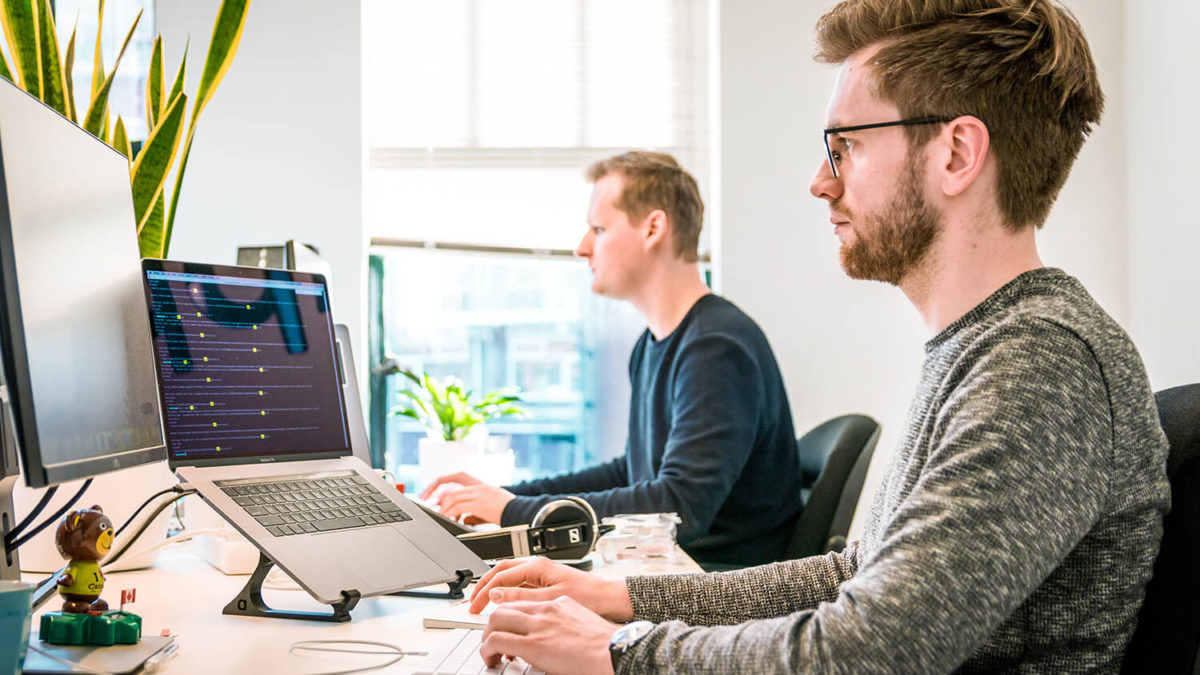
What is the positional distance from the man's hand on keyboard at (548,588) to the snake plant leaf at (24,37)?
3.29 feet

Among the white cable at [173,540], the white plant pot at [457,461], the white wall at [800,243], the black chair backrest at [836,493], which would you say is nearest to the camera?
the white cable at [173,540]

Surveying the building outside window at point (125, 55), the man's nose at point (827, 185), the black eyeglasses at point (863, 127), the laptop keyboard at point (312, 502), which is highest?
the building outside window at point (125, 55)

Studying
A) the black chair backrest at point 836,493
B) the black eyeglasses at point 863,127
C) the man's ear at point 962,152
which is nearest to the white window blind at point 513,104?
the black chair backrest at point 836,493

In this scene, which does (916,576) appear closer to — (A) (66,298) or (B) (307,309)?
(A) (66,298)

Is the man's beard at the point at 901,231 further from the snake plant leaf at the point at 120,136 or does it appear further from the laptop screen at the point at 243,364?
the snake plant leaf at the point at 120,136

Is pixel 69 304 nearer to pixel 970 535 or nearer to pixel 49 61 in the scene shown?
pixel 49 61

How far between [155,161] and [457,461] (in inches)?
63.9

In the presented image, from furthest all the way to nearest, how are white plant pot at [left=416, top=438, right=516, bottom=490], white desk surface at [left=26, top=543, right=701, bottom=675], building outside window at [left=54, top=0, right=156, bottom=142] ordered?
1. building outside window at [left=54, top=0, right=156, bottom=142]
2. white plant pot at [left=416, top=438, right=516, bottom=490]
3. white desk surface at [left=26, top=543, right=701, bottom=675]

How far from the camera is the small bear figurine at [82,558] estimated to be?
0.94 meters

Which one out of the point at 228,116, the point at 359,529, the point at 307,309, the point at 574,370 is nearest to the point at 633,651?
the point at 359,529

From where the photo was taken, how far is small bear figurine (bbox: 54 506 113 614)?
36.9 inches

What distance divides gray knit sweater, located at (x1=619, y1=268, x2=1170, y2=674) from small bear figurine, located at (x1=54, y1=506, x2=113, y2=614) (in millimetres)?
545

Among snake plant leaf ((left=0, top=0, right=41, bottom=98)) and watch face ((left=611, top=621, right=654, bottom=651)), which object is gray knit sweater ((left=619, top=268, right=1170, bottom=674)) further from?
snake plant leaf ((left=0, top=0, right=41, bottom=98))

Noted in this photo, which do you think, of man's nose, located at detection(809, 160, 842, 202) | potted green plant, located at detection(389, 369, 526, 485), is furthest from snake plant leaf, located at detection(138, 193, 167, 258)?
potted green plant, located at detection(389, 369, 526, 485)
